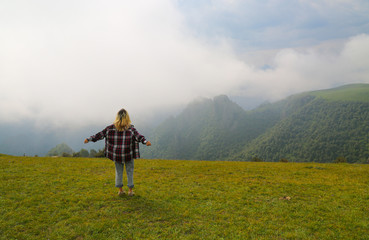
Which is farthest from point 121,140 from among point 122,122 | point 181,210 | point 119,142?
point 181,210

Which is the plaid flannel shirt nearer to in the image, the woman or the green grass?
the woman

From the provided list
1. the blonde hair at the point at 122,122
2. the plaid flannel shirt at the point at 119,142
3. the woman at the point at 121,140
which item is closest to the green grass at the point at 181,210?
the woman at the point at 121,140

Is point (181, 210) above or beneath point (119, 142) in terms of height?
beneath

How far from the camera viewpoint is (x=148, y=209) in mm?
9773

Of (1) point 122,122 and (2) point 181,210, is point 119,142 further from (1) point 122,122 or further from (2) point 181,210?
(2) point 181,210

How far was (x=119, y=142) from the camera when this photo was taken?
10625mm

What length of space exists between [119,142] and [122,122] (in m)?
1.12

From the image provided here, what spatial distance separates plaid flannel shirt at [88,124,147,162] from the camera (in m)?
10.6

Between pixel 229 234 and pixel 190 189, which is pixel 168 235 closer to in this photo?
pixel 229 234

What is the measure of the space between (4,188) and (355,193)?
73.6 ft

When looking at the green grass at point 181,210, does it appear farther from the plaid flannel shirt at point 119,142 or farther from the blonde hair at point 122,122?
the blonde hair at point 122,122

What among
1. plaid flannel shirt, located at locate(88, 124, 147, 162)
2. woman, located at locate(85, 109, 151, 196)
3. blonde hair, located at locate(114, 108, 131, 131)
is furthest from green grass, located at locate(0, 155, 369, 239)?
blonde hair, located at locate(114, 108, 131, 131)

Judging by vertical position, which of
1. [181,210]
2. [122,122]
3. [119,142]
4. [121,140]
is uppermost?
[122,122]

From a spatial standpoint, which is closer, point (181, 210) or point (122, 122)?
point (181, 210)
